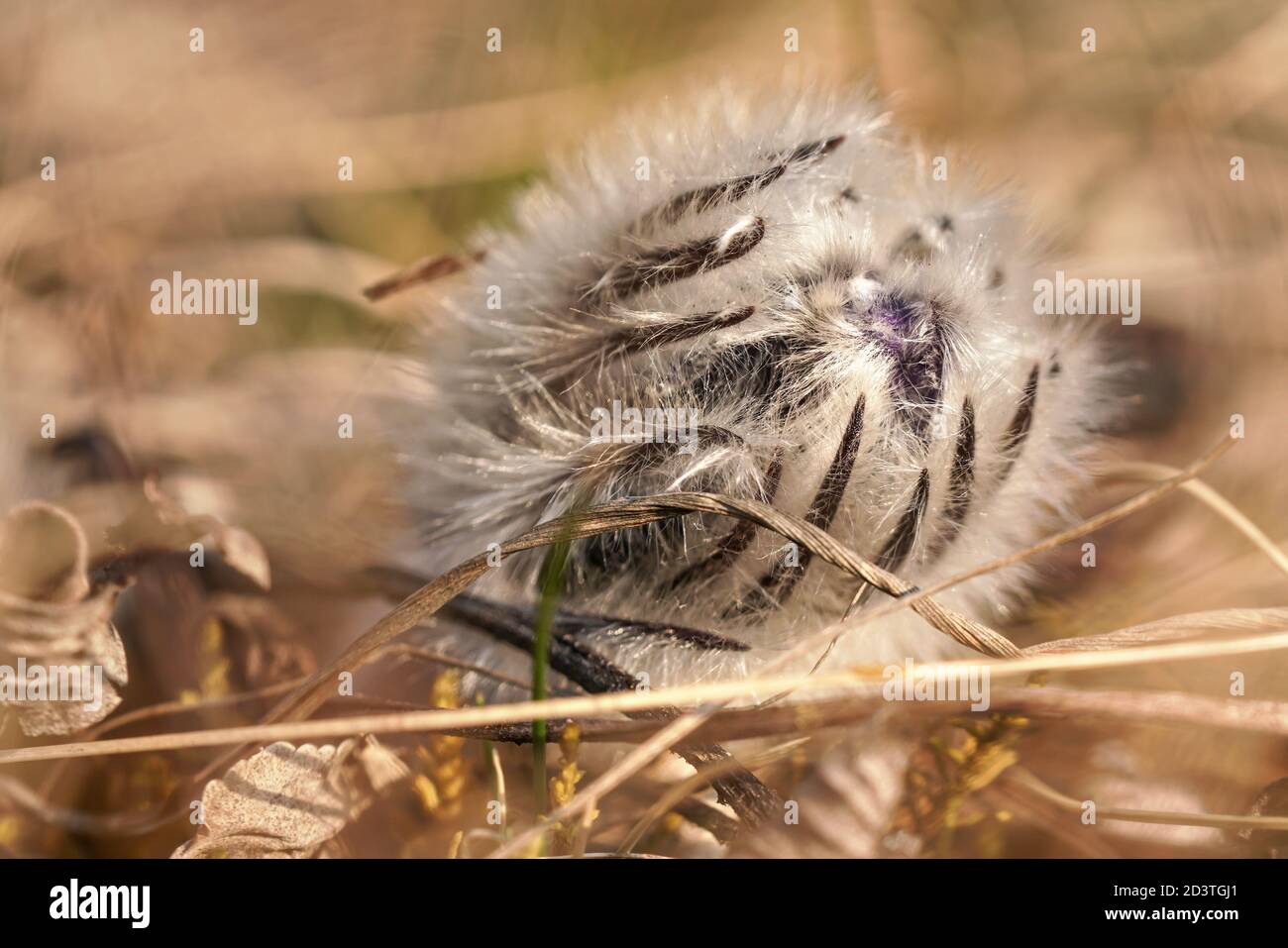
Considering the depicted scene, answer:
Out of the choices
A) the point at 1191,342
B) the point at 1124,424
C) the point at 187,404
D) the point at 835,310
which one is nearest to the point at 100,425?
the point at 187,404

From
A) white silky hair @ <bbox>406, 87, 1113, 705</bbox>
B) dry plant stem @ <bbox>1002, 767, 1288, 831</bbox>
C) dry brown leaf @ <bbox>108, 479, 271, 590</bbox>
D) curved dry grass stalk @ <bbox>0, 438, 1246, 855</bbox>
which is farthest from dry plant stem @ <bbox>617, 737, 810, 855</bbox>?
dry brown leaf @ <bbox>108, 479, 271, 590</bbox>

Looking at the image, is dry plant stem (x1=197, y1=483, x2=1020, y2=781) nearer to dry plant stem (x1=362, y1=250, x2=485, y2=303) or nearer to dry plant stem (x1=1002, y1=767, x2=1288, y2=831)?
dry plant stem (x1=1002, y1=767, x2=1288, y2=831)

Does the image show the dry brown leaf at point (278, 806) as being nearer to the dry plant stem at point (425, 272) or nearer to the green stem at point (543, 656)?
the green stem at point (543, 656)

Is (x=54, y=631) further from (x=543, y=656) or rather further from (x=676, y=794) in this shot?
(x=676, y=794)

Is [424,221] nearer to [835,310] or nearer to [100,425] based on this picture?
[100,425]

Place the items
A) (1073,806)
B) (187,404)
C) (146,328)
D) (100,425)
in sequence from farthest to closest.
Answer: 1. (146,328)
2. (187,404)
3. (100,425)
4. (1073,806)

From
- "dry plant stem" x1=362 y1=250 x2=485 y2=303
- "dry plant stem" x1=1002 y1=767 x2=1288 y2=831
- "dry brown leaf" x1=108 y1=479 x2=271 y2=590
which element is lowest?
"dry plant stem" x1=1002 y1=767 x2=1288 y2=831
